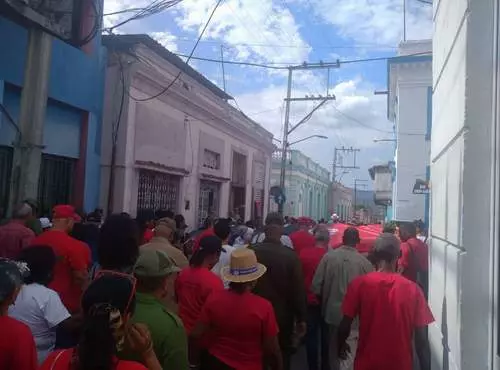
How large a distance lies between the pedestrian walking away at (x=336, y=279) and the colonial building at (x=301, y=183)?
97.9ft

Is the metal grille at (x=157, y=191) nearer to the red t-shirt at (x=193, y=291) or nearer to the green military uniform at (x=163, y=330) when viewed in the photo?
the red t-shirt at (x=193, y=291)

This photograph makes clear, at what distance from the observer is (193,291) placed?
14.2 ft

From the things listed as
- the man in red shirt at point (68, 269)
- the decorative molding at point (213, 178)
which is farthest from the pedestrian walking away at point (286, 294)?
the decorative molding at point (213, 178)

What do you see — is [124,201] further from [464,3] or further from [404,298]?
[464,3]

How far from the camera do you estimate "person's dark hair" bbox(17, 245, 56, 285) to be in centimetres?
354

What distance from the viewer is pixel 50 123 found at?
10148 mm

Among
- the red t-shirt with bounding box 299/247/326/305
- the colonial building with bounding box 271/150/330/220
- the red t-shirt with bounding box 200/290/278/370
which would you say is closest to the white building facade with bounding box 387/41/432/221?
the colonial building with bounding box 271/150/330/220

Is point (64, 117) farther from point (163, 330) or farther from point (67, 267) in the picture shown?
point (163, 330)

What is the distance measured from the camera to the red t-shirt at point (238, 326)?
3424 millimetres

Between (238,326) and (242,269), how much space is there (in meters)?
0.38

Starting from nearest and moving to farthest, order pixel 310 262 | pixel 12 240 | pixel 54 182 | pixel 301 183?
pixel 12 240 < pixel 310 262 < pixel 54 182 < pixel 301 183

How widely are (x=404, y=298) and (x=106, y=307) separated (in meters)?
2.53

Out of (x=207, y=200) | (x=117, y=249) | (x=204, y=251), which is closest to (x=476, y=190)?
(x=117, y=249)

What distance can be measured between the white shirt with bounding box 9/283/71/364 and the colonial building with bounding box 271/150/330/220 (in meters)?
32.3
